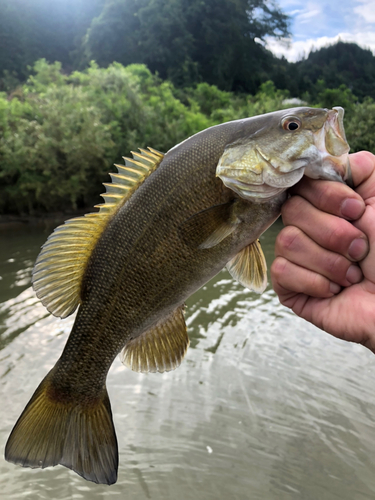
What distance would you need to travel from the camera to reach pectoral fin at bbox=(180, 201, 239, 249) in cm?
168

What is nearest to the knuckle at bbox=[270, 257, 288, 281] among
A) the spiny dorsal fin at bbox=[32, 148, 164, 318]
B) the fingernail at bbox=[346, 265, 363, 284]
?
the fingernail at bbox=[346, 265, 363, 284]

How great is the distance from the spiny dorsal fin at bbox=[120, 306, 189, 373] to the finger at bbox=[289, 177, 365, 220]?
2.81 feet

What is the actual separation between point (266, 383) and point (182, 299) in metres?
4.40

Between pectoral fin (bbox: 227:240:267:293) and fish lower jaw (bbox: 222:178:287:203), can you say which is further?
pectoral fin (bbox: 227:240:267:293)

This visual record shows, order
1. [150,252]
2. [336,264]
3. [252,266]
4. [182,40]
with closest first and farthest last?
[336,264]
[150,252]
[252,266]
[182,40]

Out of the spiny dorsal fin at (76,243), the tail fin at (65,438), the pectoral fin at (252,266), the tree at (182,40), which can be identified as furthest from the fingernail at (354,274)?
the tree at (182,40)

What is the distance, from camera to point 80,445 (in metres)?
1.79

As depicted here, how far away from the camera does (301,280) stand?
5.72ft

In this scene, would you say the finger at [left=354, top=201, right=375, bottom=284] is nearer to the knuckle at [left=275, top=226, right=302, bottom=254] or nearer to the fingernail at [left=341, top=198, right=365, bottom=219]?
the fingernail at [left=341, top=198, right=365, bottom=219]

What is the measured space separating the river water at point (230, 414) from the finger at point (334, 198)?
363 cm

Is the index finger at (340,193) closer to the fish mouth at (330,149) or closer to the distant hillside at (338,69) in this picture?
the fish mouth at (330,149)

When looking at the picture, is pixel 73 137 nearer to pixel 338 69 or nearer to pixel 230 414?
pixel 230 414

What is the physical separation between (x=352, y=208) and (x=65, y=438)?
1671mm

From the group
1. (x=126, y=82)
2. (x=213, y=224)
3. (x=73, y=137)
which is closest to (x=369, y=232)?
(x=213, y=224)
